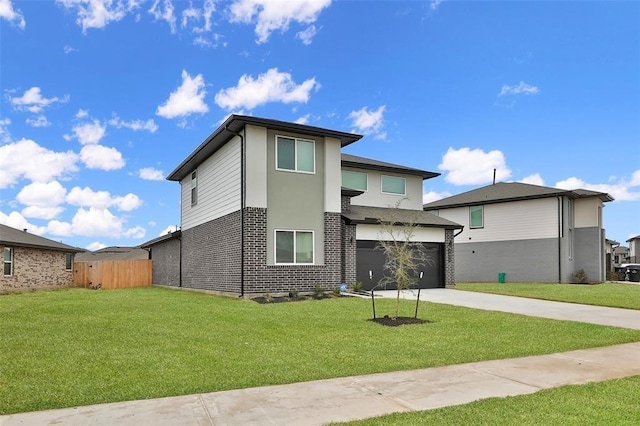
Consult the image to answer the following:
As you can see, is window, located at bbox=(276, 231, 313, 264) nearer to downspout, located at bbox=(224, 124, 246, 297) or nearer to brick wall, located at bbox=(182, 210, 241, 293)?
downspout, located at bbox=(224, 124, 246, 297)

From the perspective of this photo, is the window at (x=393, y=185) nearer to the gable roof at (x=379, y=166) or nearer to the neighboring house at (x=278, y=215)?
the gable roof at (x=379, y=166)

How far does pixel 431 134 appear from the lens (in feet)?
70.0

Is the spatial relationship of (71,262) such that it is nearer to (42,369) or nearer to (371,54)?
(371,54)

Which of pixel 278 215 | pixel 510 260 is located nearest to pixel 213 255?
pixel 278 215

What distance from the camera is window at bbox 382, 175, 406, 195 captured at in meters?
24.8

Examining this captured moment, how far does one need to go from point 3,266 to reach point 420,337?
75.8ft

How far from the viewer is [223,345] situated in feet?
27.2

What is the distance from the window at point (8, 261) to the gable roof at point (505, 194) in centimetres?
2622

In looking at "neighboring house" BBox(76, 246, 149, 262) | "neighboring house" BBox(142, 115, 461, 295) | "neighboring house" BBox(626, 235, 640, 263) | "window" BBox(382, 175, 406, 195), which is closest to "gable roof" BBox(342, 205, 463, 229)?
"neighboring house" BBox(142, 115, 461, 295)

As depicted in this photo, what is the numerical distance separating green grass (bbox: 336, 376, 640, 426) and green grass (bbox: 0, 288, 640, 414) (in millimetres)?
1834

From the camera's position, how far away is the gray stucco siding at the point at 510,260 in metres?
28.6

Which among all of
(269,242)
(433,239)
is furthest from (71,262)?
(433,239)

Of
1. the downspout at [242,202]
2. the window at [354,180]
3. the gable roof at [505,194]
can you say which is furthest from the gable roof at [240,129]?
the gable roof at [505,194]

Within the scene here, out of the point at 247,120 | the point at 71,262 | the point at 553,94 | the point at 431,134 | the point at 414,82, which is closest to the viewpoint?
the point at 247,120
